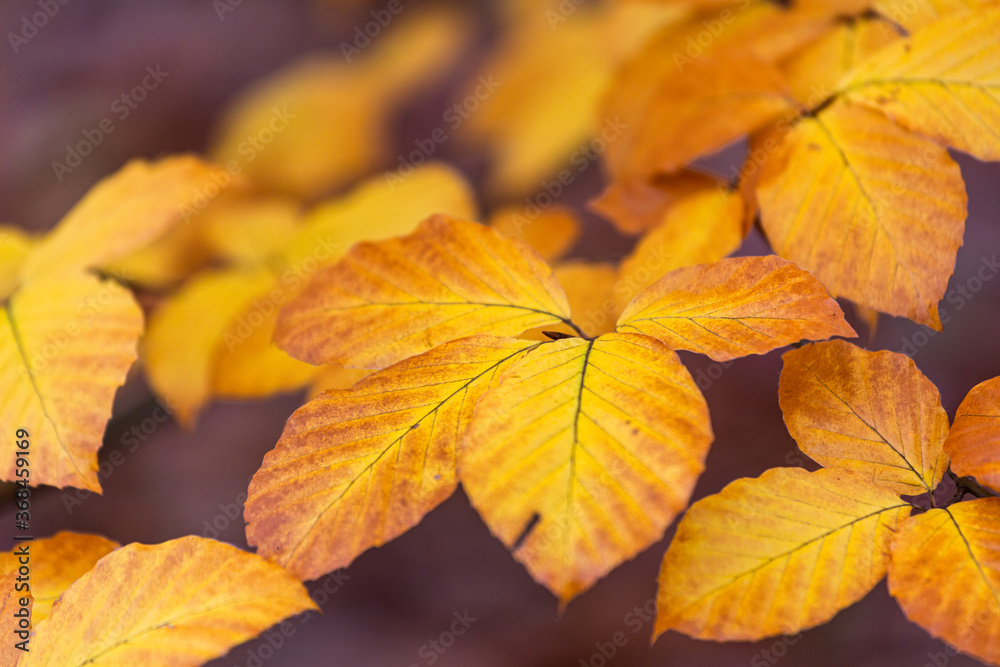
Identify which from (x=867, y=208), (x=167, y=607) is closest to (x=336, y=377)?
(x=167, y=607)

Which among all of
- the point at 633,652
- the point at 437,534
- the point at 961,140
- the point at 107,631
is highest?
the point at 961,140

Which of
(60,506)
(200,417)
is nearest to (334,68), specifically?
(200,417)

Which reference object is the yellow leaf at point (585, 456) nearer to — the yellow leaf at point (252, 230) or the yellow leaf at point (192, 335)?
the yellow leaf at point (192, 335)

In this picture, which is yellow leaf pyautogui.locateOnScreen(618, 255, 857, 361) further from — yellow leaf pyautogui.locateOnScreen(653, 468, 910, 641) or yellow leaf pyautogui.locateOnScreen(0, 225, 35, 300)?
yellow leaf pyautogui.locateOnScreen(0, 225, 35, 300)

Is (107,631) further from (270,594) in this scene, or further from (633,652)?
(633,652)

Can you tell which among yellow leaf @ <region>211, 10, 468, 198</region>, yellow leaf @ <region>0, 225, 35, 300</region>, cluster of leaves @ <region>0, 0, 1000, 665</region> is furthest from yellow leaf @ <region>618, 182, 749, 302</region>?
yellow leaf @ <region>211, 10, 468, 198</region>

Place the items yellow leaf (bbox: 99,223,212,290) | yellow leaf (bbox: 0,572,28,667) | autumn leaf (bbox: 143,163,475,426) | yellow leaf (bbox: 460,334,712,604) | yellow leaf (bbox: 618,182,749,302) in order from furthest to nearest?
yellow leaf (bbox: 99,223,212,290) → autumn leaf (bbox: 143,163,475,426) → yellow leaf (bbox: 618,182,749,302) → yellow leaf (bbox: 0,572,28,667) → yellow leaf (bbox: 460,334,712,604)

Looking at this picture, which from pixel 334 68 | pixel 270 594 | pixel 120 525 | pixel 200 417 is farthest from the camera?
pixel 334 68

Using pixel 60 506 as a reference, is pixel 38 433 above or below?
above

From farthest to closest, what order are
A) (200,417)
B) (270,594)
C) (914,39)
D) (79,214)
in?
(200,417)
(79,214)
(914,39)
(270,594)
